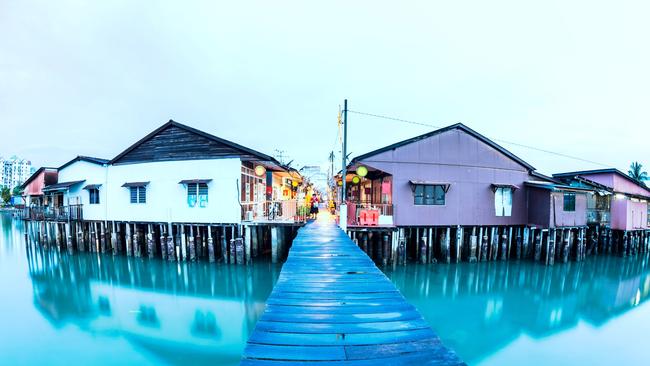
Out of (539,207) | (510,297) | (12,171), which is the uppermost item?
(12,171)

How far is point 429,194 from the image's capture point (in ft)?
52.6

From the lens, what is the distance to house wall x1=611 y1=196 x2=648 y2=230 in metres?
19.2

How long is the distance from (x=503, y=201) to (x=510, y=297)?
6.64 meters

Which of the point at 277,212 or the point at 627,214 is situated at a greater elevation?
the point at 277,212

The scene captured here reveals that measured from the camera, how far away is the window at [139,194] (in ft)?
55.8

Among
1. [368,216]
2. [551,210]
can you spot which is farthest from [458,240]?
[368,216]

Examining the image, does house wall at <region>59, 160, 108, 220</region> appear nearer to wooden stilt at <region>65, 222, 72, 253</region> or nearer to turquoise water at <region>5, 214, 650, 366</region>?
wooden stilt at <region>65, 222, 72, 253</region>

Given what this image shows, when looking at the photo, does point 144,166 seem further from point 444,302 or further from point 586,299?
point 586,299

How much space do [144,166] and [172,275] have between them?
714 cm

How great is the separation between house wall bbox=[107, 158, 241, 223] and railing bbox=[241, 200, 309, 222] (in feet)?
2.29

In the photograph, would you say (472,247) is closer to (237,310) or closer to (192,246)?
(237,310)

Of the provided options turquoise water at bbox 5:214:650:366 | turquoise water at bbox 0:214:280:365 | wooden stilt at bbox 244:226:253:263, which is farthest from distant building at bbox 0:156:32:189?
wooden stilt at bbox 244:226:253:263

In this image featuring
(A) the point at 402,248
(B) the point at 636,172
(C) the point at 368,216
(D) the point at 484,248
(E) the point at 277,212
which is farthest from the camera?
(B) the point at 636,172

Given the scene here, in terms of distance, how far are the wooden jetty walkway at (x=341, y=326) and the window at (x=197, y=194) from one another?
456 inches
